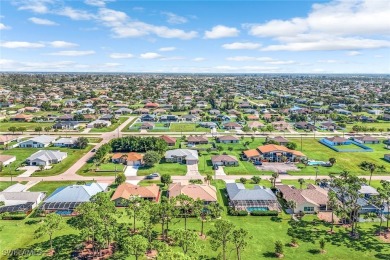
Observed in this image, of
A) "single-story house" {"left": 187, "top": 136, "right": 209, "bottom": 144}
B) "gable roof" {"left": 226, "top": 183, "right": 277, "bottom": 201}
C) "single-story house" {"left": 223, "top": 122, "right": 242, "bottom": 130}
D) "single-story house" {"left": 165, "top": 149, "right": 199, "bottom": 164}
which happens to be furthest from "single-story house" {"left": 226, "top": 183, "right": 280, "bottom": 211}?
"single-story house" {"left": 223, "top": 122, "right": 242, "bottom": 130}

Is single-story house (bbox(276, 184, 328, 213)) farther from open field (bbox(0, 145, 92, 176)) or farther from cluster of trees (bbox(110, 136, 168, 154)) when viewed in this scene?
open field (bbox(0, 145, 92, 176))

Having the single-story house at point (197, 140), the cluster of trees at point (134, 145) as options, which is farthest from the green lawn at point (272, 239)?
the single-story house at point (197, 140)

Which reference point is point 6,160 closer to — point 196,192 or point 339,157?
point 196,192

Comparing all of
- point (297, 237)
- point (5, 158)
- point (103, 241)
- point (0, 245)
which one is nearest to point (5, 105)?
point (5, 158)

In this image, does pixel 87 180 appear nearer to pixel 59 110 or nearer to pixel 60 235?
pixel 60 235

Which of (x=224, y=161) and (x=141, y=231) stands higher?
(x=224, y=161)

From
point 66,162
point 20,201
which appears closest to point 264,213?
point 20,201
